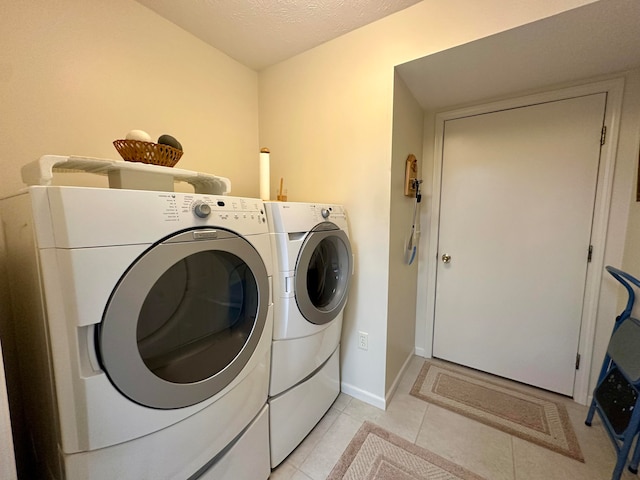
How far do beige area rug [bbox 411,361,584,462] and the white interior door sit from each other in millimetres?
164

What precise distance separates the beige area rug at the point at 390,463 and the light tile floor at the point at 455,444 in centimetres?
4

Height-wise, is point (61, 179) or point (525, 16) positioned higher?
point (525, 16)

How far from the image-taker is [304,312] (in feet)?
3.76

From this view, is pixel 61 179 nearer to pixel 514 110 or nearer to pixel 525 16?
pixel 525 16

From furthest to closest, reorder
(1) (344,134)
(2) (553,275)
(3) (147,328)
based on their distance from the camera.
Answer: (2) (553,275), (1) (344,134), (3) (147,328)

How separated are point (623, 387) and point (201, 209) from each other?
2.01m

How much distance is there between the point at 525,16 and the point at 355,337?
178 centimetres

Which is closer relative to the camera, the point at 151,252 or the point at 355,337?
the point at 151,252

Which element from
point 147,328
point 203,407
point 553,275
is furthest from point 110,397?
point 553,275

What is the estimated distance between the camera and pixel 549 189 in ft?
5.31

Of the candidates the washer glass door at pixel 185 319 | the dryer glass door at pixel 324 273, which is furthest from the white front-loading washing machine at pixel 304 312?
→ the washer glass door at pixel 185 319

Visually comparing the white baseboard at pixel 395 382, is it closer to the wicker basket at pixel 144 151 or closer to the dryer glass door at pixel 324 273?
the dryer glass door at pixel 324 273

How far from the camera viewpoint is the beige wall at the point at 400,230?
147cm

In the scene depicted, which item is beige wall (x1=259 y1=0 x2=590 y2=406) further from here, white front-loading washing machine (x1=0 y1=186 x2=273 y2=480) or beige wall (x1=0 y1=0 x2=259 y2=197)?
white front-loading washing machine (x1=0 y1=186 x2=273 y2=480)
